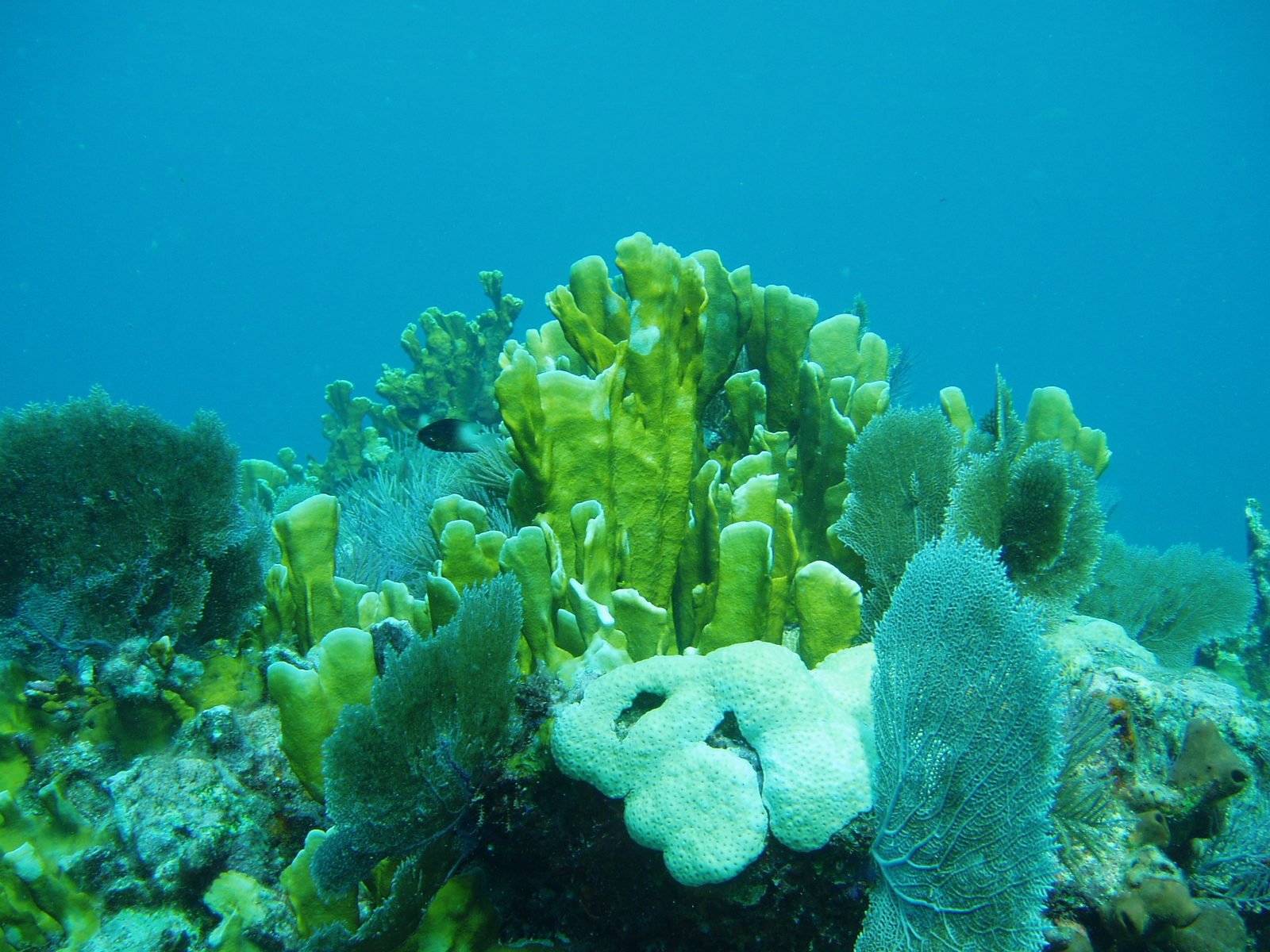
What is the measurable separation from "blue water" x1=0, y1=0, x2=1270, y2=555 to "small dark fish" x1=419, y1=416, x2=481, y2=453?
104m

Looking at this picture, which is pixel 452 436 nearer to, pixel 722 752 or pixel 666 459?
pixel 666 459

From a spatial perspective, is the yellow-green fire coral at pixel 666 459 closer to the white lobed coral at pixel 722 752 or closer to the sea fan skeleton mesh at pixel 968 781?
the white lobed coral at pixel 722 752

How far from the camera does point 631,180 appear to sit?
531 ft

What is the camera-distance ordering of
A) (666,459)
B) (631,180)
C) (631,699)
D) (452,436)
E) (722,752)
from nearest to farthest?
(722,752) < (631,699) < (666,459) < (452,436) < (631,180)

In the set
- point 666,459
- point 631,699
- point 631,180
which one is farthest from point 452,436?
point 631,180

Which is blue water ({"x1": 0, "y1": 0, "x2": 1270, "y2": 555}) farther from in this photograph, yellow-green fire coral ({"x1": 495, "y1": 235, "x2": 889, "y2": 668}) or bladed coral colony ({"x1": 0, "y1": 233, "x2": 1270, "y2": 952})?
yellow-green fire coral ({"x1": 495, "y1": 235, "x2": 889, "y2": 668})

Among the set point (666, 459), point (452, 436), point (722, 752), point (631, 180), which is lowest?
point (722, 752)

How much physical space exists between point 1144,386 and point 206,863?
145 metres

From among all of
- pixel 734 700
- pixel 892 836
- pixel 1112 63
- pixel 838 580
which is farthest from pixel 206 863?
pixel 1112 63

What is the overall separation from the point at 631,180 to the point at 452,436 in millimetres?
173598

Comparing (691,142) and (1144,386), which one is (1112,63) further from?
(691,142)

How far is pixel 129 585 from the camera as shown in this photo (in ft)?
8.47

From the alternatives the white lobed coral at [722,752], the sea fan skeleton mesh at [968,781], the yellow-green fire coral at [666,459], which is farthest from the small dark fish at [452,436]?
the sea fan skeleton mesh at [968,781]

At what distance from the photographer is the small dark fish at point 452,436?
4.54m
